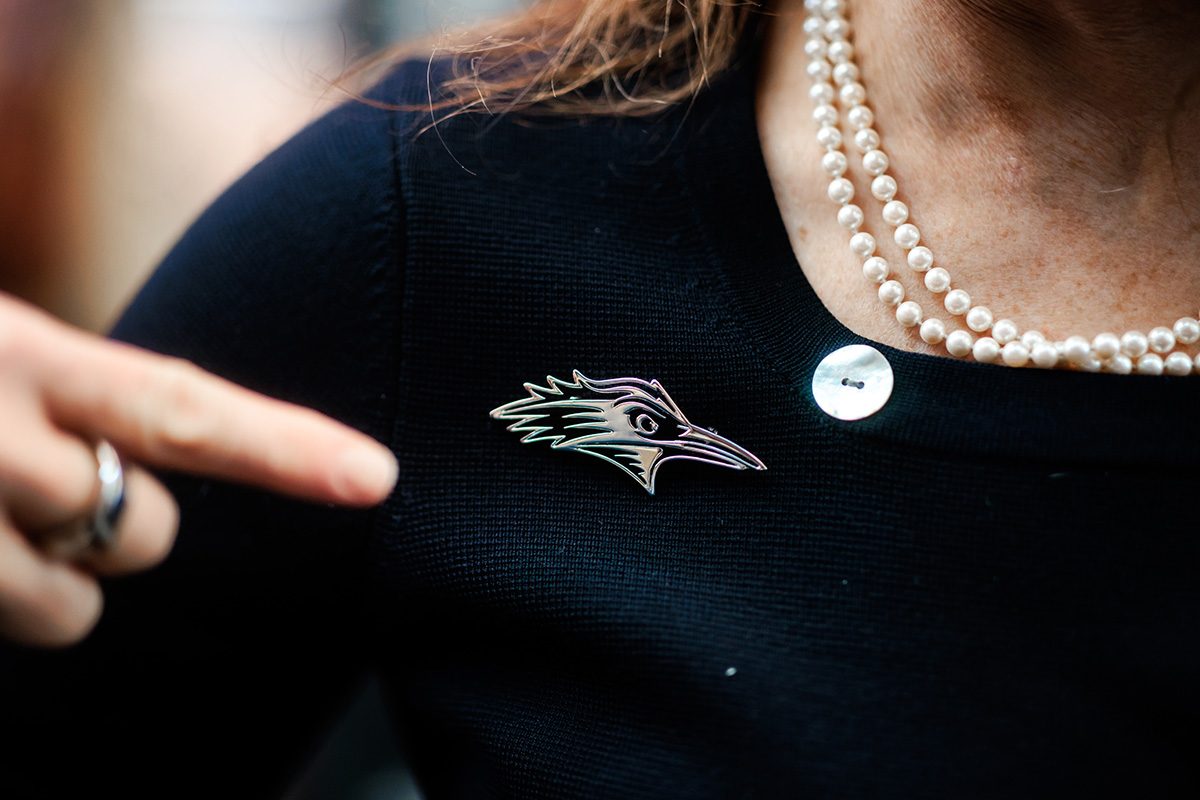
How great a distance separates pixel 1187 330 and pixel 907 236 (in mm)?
178

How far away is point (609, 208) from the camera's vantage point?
2.24ft

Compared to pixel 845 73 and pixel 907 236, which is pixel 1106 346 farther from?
pixel 845 73

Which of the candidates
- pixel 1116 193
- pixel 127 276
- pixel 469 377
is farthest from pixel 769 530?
pixel 127 276

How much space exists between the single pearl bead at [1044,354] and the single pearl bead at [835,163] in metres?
0.17

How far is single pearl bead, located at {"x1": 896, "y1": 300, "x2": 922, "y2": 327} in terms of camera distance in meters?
0.66

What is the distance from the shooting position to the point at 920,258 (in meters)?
0.67

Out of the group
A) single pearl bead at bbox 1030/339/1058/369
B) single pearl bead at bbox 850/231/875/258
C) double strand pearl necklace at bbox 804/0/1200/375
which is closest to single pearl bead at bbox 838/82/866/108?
double strand pearl necklace at bbox 804/0/1200/375

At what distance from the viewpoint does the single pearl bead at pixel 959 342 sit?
2.13ft

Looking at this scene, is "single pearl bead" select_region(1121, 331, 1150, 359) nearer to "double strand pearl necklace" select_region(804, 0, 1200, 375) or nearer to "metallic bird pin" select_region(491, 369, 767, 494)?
"double strand pearl necklace" select_region(804, 0, 1200, 375)

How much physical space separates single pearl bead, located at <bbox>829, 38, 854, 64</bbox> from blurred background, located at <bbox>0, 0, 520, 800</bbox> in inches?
68.2

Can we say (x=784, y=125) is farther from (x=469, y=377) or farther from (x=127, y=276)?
(x=127, y=276)

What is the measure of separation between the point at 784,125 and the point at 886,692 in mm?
395

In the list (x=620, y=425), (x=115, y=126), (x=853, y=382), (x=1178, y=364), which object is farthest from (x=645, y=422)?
(x=115, y=126)

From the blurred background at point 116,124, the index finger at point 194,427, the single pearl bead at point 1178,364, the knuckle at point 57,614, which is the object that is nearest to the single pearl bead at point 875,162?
the single pearl bead at point 1178,364
